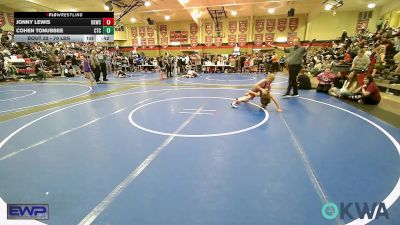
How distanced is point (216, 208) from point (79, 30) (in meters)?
8.44

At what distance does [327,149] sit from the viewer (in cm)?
359

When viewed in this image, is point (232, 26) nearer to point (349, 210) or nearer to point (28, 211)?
point (349, 210)

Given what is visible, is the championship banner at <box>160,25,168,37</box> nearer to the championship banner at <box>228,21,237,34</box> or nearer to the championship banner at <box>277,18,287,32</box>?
the championship banner at <box>228,21,237,34</box>

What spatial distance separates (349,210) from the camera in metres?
2.20

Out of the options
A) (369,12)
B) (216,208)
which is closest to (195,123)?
(216,208)

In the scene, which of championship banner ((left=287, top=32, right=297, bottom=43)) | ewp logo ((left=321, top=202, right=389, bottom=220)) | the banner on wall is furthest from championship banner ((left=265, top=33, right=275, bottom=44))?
ewp logo ((left=321, top=202, right=389, bottom=220))

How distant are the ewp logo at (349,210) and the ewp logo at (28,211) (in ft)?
8.58

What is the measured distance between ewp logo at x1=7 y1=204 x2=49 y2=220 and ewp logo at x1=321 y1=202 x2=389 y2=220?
261cm

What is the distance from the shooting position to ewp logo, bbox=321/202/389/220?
83.5 inches

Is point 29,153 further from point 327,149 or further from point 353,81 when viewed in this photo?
point 353,81

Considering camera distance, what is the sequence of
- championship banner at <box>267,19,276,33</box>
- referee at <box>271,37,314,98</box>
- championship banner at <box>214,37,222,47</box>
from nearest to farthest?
1. referee at <box>271,37,314,98</box>
2. championship banner at <box>267,19,276,33</box>
3. championship banner at <box>214,37,222,47</box>

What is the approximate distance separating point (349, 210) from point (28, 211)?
3082 millimetres

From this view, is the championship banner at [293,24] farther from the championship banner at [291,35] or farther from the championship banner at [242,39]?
the championship banner at [242,39]

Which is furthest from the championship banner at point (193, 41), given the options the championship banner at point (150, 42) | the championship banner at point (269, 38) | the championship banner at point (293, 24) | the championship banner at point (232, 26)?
the championship banner at point (293, 24)
